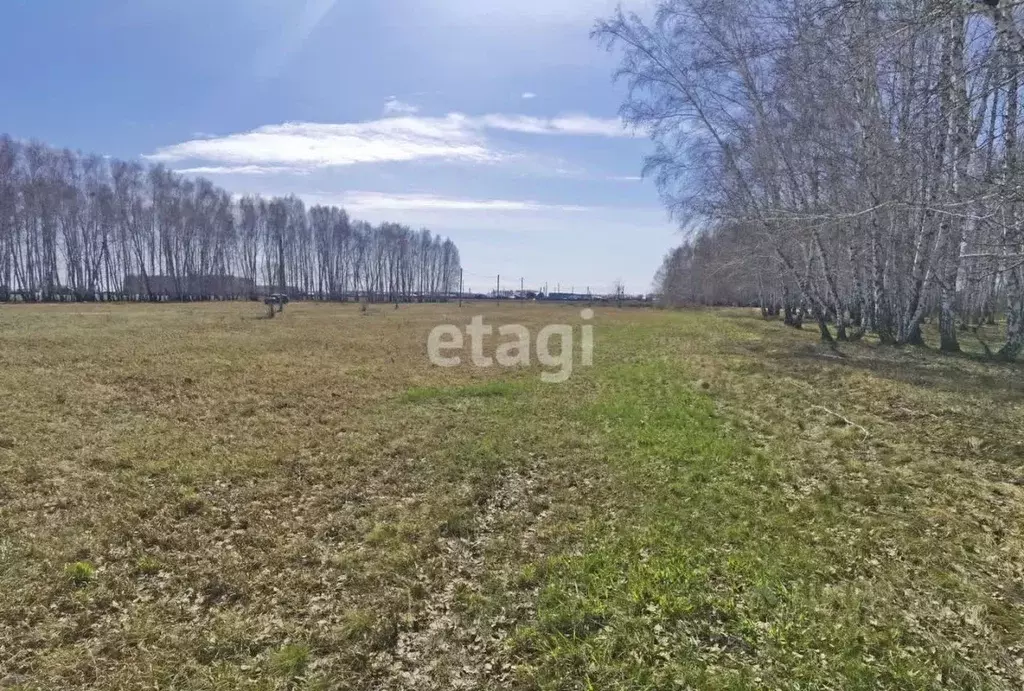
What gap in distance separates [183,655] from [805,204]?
16670mm

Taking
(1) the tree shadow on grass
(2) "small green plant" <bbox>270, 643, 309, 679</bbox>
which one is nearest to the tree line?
(1) the tree shadow on grass

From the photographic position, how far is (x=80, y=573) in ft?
12.0

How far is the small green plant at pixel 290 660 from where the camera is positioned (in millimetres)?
2844

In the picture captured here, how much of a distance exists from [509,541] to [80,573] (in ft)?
9.87

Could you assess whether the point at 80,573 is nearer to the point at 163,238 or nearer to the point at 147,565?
the point at 147,565

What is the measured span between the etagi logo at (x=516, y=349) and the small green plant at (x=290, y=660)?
8.78m

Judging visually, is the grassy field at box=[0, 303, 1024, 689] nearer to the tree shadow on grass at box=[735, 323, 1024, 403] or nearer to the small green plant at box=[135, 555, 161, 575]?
the small green plant at box=[135, 555, 161, 575]

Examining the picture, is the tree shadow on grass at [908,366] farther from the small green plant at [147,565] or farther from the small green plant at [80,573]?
the small green plant at [80,573]

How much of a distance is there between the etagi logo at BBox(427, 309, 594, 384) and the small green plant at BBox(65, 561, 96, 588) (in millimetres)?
8694

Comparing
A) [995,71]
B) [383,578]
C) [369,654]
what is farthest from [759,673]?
[995,71]

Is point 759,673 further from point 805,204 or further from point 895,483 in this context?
point 805,204

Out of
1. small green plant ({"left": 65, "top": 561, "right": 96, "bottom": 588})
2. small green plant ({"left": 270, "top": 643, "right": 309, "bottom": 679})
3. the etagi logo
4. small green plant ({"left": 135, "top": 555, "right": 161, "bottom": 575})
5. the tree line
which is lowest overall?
small green plant ({"left": 270, "top": 643, "right": 309, "bottom": 679})

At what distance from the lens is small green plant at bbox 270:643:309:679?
2844mm

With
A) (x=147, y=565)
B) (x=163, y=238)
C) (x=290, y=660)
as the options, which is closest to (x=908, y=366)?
(x=290, y=660)
